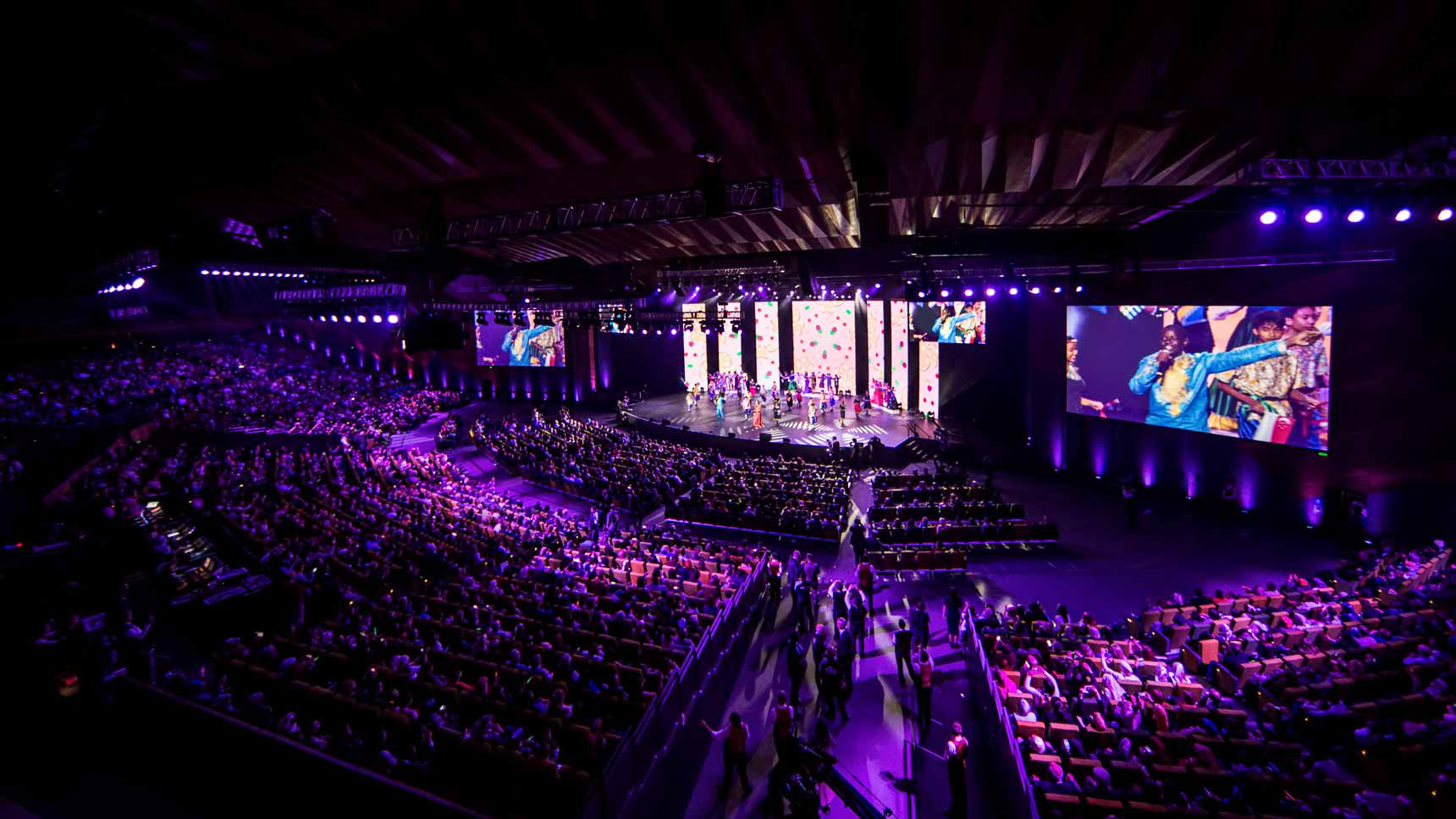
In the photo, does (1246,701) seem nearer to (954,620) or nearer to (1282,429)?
(954,620)

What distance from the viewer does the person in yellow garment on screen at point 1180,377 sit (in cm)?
1376

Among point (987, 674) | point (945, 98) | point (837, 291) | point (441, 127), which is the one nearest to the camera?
point (945, 98)

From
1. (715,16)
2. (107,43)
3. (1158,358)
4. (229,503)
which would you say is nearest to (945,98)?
(715,16)

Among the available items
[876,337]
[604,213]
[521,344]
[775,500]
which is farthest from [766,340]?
[604,213]

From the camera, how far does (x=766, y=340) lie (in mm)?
29969

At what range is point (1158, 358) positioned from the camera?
1505cm

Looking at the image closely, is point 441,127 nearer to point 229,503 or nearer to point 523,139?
point 523,139

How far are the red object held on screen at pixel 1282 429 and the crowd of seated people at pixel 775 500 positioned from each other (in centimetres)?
974

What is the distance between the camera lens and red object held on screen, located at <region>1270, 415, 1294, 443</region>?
516 inches

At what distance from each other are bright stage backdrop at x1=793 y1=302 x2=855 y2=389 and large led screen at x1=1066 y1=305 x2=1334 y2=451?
11.1 metres

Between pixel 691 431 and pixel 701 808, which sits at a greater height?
pixel 691 431

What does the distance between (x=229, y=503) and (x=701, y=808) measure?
1380cm

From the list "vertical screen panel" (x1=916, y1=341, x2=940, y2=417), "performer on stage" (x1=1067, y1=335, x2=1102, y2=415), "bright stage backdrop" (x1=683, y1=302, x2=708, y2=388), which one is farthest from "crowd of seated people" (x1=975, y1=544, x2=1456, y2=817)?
"bright stage backdrop" (x1=683, y1=302, x2=708, y2=388)

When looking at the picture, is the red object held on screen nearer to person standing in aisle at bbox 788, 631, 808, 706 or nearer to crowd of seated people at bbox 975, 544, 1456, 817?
crowd of seated people at bbox 975, 544, 1456, 817
